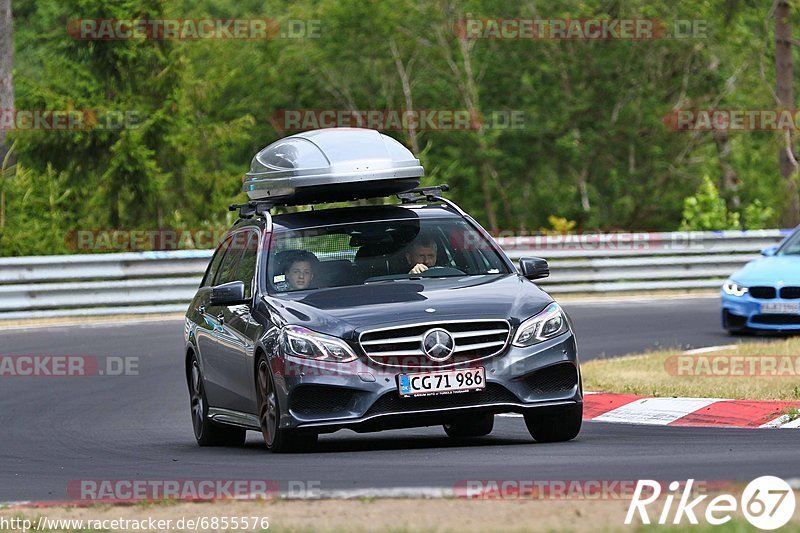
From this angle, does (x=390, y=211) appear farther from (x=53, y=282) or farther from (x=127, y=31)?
(x=127, y=31)

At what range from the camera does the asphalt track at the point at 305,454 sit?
8641 mm

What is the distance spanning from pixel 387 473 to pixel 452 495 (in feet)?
4.47

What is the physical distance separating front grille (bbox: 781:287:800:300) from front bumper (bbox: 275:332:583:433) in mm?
9153

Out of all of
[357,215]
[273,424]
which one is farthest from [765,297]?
[273,424]

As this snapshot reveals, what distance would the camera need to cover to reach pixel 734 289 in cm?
1942

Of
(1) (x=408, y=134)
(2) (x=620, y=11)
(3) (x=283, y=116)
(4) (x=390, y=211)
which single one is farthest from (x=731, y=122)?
(4) (x=390, y=211)

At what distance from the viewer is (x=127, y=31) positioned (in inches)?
1219

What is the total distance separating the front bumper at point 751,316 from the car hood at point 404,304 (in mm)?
8695

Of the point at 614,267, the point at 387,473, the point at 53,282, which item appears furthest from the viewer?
the point at 614,267

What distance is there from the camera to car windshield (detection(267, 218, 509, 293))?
1109cm
